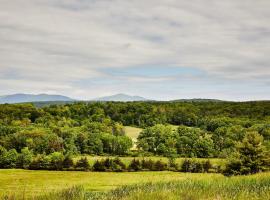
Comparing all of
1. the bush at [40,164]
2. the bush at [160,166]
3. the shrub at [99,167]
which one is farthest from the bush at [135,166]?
the bush at [40,164]

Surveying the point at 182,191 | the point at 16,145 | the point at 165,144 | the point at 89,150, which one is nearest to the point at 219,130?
the point at 165,144

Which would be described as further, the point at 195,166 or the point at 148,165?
the point at 148,165

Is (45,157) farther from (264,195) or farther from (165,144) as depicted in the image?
(264,195)

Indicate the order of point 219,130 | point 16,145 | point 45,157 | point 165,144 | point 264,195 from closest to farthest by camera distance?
point 264,195 → point 45,157 → point 16,145 → point 165,144 → point 219,130

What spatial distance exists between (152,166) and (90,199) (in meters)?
132

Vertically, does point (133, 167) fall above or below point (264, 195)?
below

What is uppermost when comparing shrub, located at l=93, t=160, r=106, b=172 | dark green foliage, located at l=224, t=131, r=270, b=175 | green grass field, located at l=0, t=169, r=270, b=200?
green grass field, located at l=0, t=169, r=270, b=200

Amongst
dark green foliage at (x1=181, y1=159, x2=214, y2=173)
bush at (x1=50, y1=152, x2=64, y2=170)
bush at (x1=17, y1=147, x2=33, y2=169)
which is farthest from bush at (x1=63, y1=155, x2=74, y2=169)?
dark green foliage at (x1=181, y1=159, x2=214, y2=173)

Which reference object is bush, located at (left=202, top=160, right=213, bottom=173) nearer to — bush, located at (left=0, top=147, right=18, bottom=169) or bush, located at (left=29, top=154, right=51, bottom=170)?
bush, located at (left=29, top=154, right=51, bottom=170)

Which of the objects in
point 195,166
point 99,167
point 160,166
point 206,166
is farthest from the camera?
point 160,166

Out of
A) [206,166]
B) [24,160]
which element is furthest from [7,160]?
[206,166]

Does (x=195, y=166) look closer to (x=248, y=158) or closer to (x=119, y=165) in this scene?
(x=119, y=165)

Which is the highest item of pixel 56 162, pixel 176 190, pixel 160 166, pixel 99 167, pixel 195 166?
pixel 176 190

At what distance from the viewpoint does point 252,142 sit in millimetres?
75938
